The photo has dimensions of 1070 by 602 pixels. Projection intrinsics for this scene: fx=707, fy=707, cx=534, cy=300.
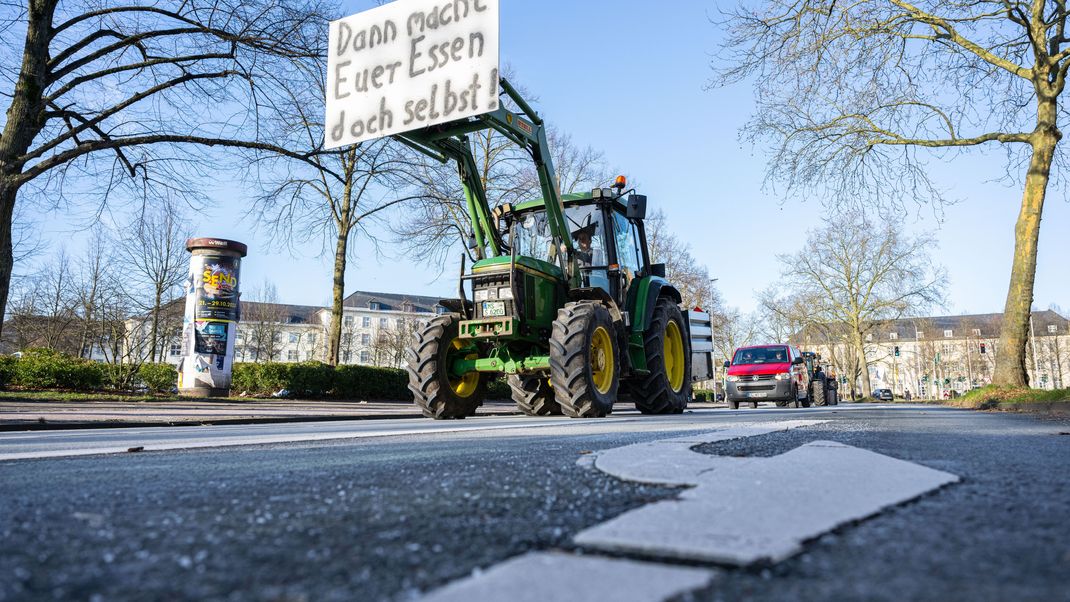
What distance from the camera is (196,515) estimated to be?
1522 millimetres

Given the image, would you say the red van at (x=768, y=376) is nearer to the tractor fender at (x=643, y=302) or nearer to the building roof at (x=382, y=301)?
the tractor fender at (x=643, y=302)

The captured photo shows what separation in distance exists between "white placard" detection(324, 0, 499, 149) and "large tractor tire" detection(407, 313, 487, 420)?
2.41 m

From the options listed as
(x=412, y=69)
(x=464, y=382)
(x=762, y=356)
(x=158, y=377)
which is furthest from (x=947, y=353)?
(x=412, y=69)

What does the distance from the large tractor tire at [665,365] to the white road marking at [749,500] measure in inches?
281

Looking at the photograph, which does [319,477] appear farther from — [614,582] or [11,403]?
[11,403]

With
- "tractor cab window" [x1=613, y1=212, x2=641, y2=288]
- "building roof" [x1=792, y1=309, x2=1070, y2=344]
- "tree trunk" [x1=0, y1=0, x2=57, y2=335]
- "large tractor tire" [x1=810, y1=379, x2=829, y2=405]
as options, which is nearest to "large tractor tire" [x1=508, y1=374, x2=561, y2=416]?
"tractor cab window" [x1=613, y1=212, x2=641, y2=288]

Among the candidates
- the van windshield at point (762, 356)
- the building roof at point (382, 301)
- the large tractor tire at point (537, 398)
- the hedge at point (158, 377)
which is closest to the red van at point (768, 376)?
the van windshield at point (762, 356)

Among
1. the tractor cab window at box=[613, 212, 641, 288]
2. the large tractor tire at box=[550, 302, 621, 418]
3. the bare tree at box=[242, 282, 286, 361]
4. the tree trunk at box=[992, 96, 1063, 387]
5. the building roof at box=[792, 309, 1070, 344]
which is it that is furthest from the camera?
the building roof at box=[792, 309, 1070, 344]

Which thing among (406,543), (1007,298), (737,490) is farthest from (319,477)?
(1007,298)

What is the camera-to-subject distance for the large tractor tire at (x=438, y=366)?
28.2ft

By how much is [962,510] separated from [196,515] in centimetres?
165

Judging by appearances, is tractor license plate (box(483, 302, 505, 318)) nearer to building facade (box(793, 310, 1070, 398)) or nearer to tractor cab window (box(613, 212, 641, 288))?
tractor cab window (box(613, 212, 641, 288))

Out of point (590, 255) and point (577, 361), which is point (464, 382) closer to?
point (577, 361)

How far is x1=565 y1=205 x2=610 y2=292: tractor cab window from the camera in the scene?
9.42 meters
